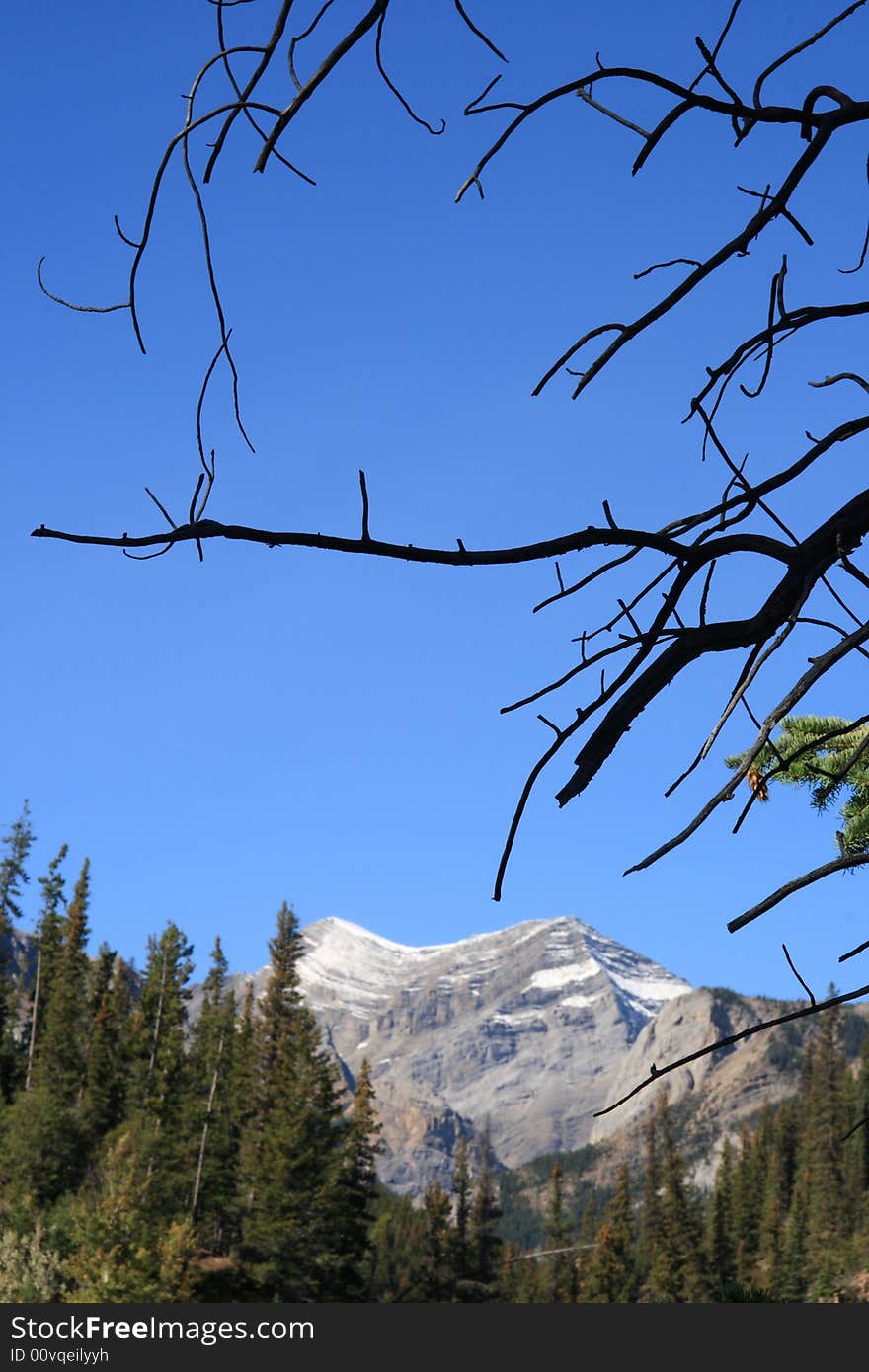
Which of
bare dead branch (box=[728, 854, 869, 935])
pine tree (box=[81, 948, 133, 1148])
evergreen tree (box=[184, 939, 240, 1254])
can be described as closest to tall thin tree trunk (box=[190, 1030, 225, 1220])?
evergreen tree (box=[184, 939, 240, 1254])

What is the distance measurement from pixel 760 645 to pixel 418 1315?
30.0 ft

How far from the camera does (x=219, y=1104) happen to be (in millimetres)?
55062

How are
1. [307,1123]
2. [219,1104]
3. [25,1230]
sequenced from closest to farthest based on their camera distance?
[25,1230] < [307,1123] < [219,1104]

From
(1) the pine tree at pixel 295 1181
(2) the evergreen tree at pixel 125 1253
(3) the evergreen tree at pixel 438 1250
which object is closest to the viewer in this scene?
(2) the evergreen tree at pixel 125 1253

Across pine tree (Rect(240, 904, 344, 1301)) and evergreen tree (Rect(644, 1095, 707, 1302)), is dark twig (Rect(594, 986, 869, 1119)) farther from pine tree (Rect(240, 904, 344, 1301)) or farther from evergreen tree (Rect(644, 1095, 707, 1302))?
evergreen tree (Rect(644, 1095, 707, 1302))

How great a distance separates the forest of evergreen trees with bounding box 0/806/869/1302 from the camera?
123 ft

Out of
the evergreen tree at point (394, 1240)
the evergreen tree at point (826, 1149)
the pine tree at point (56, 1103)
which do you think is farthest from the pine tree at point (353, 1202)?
the evergreen tree at point (826, 1149)

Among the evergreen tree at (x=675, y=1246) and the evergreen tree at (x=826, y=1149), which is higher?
the evergreen tree at (x=826, y=1149)

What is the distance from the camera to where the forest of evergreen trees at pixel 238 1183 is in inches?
1479

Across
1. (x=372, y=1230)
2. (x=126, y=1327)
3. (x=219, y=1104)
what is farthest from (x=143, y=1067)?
(x=126, y=1327)

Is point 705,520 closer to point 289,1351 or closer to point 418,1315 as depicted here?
point 289,1351

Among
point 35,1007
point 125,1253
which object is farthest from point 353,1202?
point 35,1007

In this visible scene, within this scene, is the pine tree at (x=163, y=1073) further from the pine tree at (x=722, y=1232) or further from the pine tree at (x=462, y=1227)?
the pine tree at (x=722, y=1232)

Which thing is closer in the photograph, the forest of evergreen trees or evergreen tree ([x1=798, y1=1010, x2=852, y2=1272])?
the forest of evergreen trees
